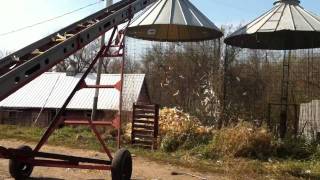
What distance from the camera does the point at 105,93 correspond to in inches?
1745

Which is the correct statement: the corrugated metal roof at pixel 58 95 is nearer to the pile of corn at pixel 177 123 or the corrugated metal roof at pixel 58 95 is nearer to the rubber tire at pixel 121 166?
the pile of corn at pixel 177 123

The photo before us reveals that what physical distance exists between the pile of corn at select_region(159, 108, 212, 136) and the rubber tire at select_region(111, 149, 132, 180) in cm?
807

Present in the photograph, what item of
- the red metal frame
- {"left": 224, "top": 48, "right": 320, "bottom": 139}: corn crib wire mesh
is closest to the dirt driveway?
the red metal frame

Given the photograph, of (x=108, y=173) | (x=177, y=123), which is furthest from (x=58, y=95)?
(x=108, y=173)

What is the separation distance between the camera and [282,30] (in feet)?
61.4

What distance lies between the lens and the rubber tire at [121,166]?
1038 cm

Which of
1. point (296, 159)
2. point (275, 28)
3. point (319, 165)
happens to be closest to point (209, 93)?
point (275, 28)

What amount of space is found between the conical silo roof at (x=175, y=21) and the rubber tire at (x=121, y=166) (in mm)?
9240

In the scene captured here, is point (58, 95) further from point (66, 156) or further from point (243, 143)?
point (66, 156)

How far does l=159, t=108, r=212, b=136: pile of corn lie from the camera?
18.8 meters

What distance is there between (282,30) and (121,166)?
10087 mm

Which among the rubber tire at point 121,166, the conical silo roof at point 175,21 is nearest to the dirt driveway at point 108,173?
the rubber tire at point 121,166

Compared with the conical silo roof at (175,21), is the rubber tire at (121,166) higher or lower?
lower

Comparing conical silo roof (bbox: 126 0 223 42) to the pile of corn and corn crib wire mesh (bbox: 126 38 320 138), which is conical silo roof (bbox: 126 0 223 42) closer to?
corn crib wire mesh (bbox: 126 38 320 138)
